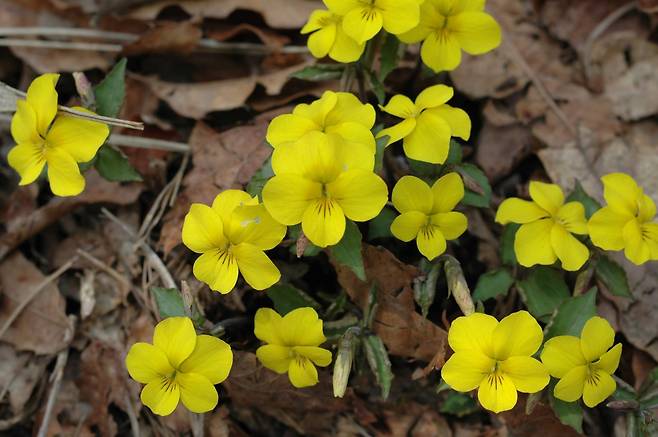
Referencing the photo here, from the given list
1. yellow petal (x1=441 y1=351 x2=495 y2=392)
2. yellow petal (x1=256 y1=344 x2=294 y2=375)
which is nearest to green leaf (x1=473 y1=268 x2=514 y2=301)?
yellow petal (x1=441 y1=351 x2=495 y2=392)

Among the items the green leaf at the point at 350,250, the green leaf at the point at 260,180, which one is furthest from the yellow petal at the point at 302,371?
the green leaf at the point at 260,180

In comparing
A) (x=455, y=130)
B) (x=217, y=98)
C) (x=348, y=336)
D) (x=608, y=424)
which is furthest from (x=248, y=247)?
(x=608, y=424)

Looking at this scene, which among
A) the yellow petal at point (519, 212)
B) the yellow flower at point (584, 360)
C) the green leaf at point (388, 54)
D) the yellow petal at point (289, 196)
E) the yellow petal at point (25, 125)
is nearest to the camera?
the yellow petal at point (289, 196)

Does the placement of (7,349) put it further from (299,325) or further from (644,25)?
(644,25)

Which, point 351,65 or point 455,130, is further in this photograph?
point 351,65

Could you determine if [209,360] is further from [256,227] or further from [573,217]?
[573,217]

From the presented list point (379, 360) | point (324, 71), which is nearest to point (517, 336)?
point (379, 360)

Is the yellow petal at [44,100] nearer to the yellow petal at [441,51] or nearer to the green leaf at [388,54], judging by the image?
the green leaf at [388,54]
